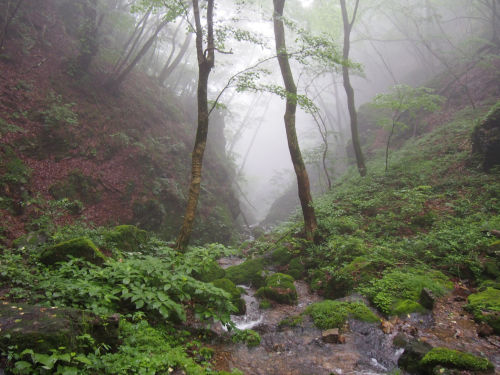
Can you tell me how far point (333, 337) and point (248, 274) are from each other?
3.83 m

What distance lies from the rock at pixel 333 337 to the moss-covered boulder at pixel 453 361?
1.29 metres

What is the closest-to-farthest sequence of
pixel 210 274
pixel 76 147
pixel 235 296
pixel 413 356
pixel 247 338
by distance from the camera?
pixel 413 356 < pixel 247 338 < pixel 235 296 < pixel 210 274 < pixel 76 147

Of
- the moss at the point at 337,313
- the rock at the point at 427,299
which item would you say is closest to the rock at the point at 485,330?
the rock at the point at 427,299

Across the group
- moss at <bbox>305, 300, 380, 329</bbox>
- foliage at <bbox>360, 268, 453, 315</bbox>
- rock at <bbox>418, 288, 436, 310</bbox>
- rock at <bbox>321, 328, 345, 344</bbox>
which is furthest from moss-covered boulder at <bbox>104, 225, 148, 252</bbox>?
rock at <bbox>418, 288, 436, 310</bbox>

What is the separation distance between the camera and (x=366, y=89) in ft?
141

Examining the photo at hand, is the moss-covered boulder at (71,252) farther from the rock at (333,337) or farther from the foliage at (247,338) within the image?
the rock at (333,337)

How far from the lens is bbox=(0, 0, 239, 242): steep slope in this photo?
9.27 meters

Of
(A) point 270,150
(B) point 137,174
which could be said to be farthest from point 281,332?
(A) point 270,150

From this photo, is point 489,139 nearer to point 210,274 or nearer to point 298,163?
point 298,163

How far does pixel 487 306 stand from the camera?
4785 mm

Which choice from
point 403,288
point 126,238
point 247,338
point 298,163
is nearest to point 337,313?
point 403,288

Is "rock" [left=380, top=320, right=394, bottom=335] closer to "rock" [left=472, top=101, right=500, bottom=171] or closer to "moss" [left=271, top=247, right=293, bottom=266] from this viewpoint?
"moss" [left=271, top=247, right=293, bottom=266]

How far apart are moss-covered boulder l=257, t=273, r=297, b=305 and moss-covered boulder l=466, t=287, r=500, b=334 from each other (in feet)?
11.1

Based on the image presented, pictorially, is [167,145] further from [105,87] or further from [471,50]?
[471,50]
